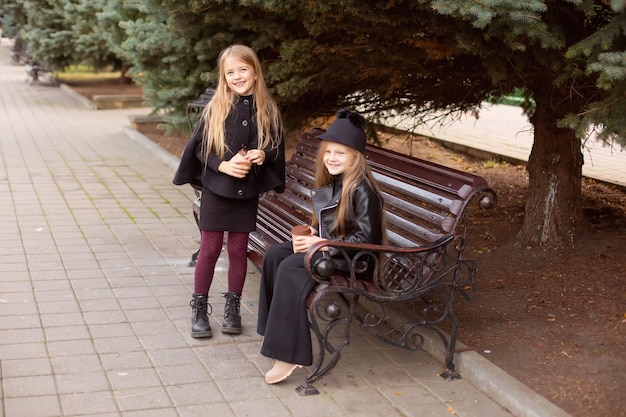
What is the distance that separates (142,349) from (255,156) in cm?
128

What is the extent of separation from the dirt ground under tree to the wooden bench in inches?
12.7

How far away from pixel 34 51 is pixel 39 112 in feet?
11.8

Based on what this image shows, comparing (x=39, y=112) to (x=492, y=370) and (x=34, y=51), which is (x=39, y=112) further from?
(x=492, y=370)

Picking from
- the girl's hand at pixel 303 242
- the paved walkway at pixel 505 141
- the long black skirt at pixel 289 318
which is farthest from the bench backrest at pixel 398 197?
the paved walkway at pixel 505 141

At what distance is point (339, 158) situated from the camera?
453 centimetres

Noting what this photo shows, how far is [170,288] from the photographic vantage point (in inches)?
236

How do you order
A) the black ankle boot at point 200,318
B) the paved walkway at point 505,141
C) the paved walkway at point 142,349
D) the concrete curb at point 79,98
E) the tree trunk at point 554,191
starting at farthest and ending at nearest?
1. the concrete curb at point 79,98
2. the paved walkway at point 505,141
3. the tree trunk at point 554,191
4. the black ankle boot at point 200,318
5. the paved walkway at point 142,349

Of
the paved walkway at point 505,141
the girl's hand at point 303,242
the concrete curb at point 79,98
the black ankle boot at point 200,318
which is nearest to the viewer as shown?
the girl's hand at point 303,242

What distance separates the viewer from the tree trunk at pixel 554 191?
20.8 ft

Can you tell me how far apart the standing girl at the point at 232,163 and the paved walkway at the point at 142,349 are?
33 centimetres

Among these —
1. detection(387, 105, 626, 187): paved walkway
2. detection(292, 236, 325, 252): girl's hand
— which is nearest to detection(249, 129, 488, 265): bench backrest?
detection(292, 236, 325, 252): girl's hand

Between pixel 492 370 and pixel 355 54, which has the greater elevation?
pixel 355 54

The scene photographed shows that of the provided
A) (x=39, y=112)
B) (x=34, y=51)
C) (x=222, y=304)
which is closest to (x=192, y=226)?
(x=222, y=304)

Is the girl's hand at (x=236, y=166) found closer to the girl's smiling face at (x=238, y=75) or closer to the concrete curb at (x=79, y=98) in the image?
the girl's smiling face at (x=238, y=75)
